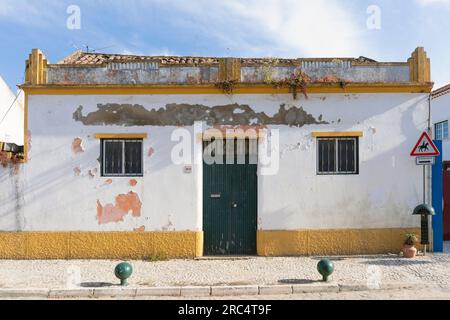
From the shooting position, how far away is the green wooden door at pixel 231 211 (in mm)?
9039

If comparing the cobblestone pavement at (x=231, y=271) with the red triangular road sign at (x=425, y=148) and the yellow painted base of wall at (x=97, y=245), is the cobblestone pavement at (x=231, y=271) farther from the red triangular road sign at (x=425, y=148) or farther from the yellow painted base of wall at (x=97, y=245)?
the red triangular road sign at (x=425, y=148)

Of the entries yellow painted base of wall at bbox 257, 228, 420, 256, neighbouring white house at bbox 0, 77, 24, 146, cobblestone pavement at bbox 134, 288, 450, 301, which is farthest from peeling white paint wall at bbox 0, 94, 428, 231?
neighbouring white house at bbox 0, 77, 24, 146

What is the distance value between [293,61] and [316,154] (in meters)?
2.17

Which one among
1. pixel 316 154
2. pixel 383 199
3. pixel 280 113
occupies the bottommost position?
pixel 383 199

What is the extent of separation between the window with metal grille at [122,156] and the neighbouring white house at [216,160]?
0.07 ft

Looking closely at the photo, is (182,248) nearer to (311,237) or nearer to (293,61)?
(311,237)

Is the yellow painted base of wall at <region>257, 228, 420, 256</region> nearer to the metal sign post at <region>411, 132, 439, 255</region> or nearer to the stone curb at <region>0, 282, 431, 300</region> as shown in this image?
the metal sign post at <region>411, 132, 439, 255</region>

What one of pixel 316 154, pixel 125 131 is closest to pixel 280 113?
pixel 316 154

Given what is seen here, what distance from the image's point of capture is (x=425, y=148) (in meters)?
8.54

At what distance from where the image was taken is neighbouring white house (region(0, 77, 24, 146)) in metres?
12.7

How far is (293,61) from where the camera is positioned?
923 centimetres

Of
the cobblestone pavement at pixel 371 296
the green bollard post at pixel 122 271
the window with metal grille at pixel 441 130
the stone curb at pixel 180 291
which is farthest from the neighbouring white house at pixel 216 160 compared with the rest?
the window with metal grille at pixel 441 130

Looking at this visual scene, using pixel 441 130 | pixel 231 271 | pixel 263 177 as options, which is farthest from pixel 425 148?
pixel 441 130
